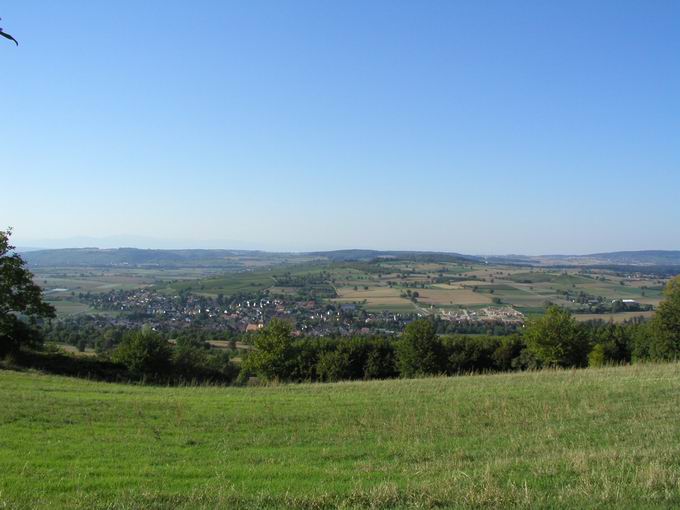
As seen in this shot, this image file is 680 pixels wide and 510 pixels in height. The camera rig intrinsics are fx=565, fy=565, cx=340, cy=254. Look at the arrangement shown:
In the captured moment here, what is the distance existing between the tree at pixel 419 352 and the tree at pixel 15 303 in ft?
91.7

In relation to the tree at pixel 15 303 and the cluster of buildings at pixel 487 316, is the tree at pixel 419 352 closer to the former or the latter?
the cluster of buildings at pixel 487 316

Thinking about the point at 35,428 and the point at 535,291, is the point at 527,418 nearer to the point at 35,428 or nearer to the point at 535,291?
the point at 35,428

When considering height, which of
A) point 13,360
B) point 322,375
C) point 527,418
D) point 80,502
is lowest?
point 322,375

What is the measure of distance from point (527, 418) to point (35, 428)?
11.1 metres

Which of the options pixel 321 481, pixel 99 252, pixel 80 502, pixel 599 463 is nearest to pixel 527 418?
pixel 599 463

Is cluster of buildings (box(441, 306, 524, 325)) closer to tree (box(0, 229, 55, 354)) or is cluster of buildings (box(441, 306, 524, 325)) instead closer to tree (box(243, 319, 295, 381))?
tree (box(243, 319, 295, 381))

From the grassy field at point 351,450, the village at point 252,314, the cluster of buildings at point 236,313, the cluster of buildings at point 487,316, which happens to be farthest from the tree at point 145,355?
the cluster of buildings at point 487,316

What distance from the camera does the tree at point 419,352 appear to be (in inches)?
1916

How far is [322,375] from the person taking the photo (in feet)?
161

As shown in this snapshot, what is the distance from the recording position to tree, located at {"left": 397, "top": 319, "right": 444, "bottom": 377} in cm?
4866

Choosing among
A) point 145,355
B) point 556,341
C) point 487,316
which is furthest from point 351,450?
point 487,316

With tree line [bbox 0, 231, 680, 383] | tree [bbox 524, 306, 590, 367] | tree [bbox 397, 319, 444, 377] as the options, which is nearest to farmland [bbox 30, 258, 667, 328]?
tree line [bbox 0, 231, 680, 383]

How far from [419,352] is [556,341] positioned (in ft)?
37.8

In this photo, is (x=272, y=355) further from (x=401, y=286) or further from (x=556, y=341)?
(x=401, y=286)
